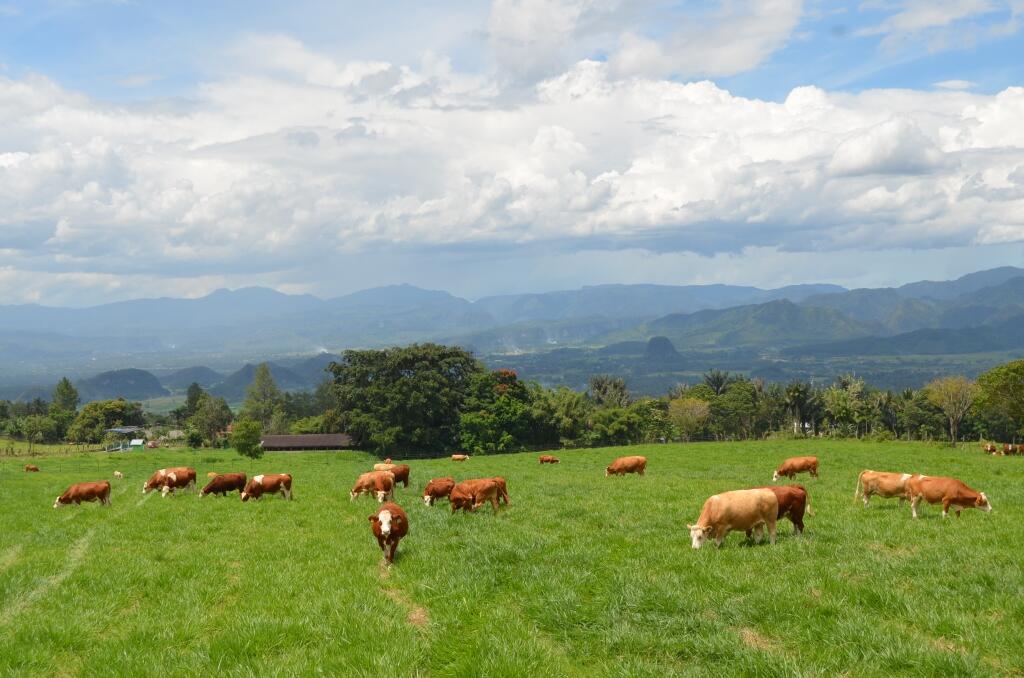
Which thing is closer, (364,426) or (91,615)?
(91,615)

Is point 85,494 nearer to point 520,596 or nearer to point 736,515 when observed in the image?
point 520,596

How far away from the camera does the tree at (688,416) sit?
101m

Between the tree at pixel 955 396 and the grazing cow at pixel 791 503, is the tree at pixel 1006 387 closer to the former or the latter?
the tree at pixel 955 396

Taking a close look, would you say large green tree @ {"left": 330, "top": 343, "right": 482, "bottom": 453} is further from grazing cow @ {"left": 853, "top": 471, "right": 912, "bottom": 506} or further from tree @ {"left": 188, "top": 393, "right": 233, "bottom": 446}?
grazing cow @ {"left": 853, "top": 471, "right": 912, "bottom": 506}

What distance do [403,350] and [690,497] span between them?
5977 cm

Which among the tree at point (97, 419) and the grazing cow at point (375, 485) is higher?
the grazing cow at point (375, 485)

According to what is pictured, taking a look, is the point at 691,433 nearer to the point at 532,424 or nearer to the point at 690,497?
the point at 532,424

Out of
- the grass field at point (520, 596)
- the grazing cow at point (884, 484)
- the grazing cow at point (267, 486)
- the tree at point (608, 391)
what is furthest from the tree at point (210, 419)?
the grazing cow at point (884, 484)

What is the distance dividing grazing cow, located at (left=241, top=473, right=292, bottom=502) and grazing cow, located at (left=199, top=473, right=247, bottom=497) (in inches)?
52.5

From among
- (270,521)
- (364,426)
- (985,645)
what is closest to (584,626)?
(985,645)

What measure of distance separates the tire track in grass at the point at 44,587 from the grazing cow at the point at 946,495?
66.6 ft

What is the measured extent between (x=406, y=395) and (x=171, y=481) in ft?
149

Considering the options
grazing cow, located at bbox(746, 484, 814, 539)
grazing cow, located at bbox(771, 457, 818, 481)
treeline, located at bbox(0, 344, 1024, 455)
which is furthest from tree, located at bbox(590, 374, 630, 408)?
grazing cow, located at bbox(746, 484, 814, 539)

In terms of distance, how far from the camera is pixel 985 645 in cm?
807
